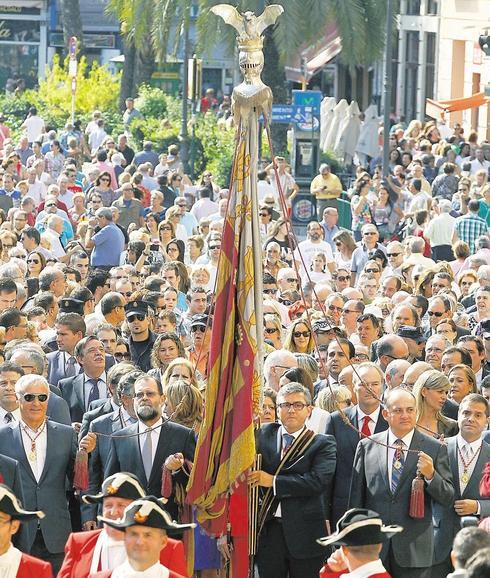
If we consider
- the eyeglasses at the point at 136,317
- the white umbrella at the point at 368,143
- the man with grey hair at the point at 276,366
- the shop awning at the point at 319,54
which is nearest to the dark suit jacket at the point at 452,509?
the man with grey hair at the point at 276,366

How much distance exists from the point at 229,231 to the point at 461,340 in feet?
13.8

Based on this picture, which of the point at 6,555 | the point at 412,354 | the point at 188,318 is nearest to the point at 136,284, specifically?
the point at 188,318

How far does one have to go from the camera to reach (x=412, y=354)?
1543 cm

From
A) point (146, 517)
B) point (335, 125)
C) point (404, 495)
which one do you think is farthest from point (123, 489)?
point (335, 125)

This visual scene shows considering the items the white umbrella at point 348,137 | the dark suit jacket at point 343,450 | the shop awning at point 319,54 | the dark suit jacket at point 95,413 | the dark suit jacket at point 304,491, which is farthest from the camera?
the white umbrella at point 348,137

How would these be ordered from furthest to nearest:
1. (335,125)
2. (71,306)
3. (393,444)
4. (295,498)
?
(335,125)
(71,306)
(295,498)
(393,444)

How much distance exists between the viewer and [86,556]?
9414 mm

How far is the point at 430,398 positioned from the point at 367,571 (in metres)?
3.55

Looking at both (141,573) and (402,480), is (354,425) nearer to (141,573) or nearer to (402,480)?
(402,480)

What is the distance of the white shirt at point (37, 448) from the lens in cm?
1162

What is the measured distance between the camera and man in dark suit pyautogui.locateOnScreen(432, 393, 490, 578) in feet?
37.4

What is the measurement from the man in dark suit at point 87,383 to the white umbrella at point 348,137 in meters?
25.9

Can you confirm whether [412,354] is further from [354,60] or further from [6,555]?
[354,60]

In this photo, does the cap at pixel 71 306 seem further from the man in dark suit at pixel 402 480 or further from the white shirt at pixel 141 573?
the white shirt at pixel 141 573
